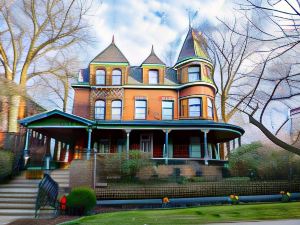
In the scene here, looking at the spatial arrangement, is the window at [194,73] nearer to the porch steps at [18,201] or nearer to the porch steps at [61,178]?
the porch steps at [61,178]

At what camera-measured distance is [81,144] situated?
23141 mm

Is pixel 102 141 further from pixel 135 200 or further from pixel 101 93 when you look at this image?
pixel 135 200

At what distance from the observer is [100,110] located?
2461 cm

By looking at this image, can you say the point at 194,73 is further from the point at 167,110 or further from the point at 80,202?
the point at 80,202

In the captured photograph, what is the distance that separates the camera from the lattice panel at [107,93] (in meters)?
24.7

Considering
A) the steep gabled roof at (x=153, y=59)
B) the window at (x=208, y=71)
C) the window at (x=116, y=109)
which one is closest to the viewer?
the window at (x=116, y=109)

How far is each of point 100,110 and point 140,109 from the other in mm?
3180

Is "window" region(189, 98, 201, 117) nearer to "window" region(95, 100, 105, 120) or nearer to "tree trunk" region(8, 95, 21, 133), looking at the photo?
"window" region(95, 100, 105, 120)

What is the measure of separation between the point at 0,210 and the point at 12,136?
26.3 feet

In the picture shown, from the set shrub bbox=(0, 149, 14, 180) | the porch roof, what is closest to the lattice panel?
the porch roof

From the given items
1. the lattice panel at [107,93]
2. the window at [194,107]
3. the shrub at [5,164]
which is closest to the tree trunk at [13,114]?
the shrub at [5,164]

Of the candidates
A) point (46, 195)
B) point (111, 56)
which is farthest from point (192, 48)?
point (46, 195)

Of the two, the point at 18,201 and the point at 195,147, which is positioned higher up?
the point at 195,147

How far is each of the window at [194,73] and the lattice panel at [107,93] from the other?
5.65 metres
